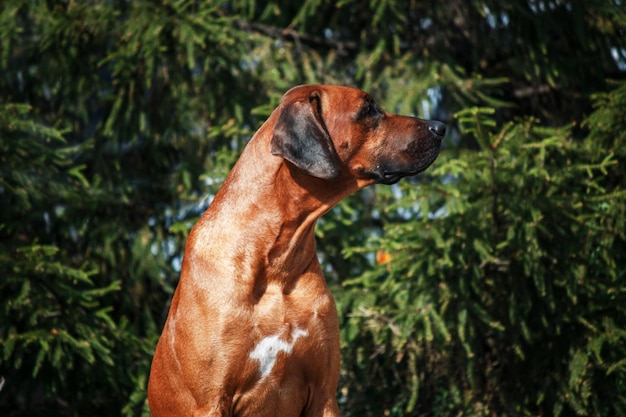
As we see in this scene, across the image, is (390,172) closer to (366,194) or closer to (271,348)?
(271,348)

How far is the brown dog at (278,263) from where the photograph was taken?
2969 millimetres

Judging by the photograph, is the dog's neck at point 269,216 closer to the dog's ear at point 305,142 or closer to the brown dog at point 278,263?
the brown dog at point 278,263

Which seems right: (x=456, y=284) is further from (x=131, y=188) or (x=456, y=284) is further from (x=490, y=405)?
(x=131, y=188)

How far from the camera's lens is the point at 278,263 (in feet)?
10.1

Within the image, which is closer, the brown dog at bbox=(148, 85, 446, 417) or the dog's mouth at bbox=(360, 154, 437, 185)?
the brown dog at bbox=(148, 85, 446, 417)

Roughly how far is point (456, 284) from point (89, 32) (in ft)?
10.0

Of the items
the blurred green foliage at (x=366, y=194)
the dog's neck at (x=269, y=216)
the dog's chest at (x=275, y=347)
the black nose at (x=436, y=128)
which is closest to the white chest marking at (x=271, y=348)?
the dog's chest at (x=275, y=347)

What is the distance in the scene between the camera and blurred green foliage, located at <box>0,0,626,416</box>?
15.6ft

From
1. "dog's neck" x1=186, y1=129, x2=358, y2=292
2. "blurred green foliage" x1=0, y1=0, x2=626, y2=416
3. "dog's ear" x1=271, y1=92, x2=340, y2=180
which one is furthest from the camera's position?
"blurred green foliage" x1=0, y1=0, x2=626, y2=416

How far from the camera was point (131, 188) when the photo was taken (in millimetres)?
Answer: 6043

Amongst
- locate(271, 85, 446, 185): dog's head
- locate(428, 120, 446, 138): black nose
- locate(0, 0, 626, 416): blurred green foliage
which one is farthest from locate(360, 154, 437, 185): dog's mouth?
locate(0, 0, 626, 416): blurred green foliage

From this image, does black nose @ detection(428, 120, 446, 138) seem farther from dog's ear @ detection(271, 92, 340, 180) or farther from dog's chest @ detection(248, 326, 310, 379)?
dog's chest @ detection(248, 326, 310, 379)

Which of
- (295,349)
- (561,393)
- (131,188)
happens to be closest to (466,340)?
(561,393)

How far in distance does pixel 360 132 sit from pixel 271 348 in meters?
0.86
